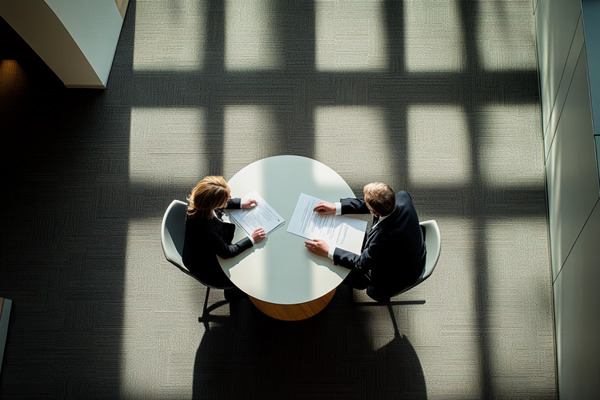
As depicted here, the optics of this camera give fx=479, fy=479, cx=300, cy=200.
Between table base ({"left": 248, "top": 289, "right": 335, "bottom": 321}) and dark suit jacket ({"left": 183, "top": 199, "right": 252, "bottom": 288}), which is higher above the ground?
dark suit jacket ({"left": 183, "top": 199, "right": 252, "bottom": 288})

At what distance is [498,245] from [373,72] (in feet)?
5.51

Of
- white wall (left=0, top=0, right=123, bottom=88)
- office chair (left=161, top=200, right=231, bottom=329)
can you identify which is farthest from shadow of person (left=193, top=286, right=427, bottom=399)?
white wall (left=0, top=0, right=123, bottom=88)

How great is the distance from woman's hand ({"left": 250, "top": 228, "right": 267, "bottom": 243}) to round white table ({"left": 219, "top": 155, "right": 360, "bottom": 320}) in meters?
0.03

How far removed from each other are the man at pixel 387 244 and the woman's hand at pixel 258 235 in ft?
0.87

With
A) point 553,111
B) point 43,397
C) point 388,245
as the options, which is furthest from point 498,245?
point 43,397

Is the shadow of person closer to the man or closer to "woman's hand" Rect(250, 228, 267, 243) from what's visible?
the man

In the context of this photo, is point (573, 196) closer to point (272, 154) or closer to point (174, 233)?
point (272, 154)

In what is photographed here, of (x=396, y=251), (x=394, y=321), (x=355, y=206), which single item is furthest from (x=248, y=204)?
(x=394, y=321)

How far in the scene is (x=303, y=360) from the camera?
3273 mm

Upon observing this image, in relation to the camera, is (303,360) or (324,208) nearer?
(324,208)

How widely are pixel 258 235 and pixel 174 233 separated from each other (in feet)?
1.64

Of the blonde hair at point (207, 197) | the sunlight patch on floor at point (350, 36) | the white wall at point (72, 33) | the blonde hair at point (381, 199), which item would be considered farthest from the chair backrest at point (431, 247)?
the white wall at point (72, 33)

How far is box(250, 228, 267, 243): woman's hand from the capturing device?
9.02ft

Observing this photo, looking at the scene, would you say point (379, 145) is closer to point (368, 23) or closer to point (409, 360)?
point (368, 23)
